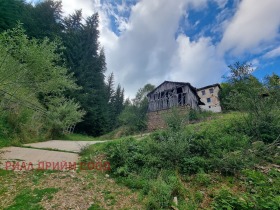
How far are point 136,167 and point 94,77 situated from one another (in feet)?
86.8

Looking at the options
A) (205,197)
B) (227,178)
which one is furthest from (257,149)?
(205,197)

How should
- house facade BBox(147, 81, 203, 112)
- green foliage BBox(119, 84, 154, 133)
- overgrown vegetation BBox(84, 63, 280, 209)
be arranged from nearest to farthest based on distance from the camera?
overgrown vegetation BBox(84, 63, 280, 209) → house facade BBox(147, 81, 203, 112) → green foliage BBox(119, 84, 154, 133)

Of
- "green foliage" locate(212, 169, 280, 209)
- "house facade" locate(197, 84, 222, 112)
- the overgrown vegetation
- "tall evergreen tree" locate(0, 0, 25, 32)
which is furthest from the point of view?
"house facade" locate(197, 84, 222, 112)

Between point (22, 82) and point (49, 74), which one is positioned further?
point (49, 74)

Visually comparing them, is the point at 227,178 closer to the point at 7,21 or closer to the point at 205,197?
the point at 205,197

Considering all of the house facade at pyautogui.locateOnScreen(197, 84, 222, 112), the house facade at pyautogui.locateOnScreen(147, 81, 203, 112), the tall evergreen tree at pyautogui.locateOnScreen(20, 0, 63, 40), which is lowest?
the house facade at pyautogui.locateOnScreen(147, 81, 203, 112)

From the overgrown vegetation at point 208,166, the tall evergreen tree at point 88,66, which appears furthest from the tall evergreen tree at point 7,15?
the overgrown vegetation at point 208,166

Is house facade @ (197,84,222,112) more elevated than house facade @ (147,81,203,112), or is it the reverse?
house facade @ (197,84,222,112)

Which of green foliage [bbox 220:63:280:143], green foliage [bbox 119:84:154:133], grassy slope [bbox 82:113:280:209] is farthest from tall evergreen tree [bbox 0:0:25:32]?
green foliage [bbox 220:63:280:143]

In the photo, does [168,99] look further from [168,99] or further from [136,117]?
[136,117]

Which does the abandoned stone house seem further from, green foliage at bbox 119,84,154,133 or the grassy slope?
the grassy slope

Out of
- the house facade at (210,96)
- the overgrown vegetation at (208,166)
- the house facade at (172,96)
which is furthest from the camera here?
the house facade at (210,96)

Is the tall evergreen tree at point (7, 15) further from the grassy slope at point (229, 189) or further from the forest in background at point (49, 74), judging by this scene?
the grassy slope at point (229, 189)

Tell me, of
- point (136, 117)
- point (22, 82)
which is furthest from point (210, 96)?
point (22, 82)
